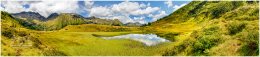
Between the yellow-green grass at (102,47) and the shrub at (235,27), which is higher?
the shrub at (235,27)

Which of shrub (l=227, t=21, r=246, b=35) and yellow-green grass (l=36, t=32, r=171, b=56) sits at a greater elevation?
shrub (l=227, t=21, r=246, b=35)

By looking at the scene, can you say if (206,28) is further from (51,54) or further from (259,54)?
(51,54)

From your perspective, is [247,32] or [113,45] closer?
[247,32]

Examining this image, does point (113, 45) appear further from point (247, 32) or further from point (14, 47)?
point (247, 32)

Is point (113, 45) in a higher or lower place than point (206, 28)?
lower

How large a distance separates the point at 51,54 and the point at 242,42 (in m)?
18.1

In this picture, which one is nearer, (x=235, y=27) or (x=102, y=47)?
(x=235, y=27)

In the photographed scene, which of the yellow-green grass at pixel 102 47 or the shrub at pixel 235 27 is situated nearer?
the shrub at pixel 235 27

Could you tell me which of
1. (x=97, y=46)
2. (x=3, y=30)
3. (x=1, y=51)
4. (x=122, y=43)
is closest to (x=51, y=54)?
(x=3, y=30)

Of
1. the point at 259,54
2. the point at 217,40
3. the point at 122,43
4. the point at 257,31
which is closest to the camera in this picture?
the point at 259,54

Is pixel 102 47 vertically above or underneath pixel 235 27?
underneath

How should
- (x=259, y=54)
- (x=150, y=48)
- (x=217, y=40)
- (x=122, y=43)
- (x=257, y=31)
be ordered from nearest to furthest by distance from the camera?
(x=259, y=54) < (x=257, y=31) < (x=217, y=40) < (x=150, y=48) < (x=122, y=43)

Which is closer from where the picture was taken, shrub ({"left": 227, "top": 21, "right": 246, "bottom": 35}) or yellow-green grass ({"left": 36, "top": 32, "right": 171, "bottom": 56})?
shrub ({"left": 227, "top": 21, "right": 246, "bottom": 35})

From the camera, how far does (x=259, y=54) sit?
31438 mm
